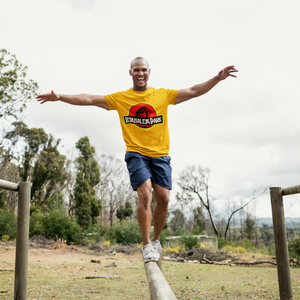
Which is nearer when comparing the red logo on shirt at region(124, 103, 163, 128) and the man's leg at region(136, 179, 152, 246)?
the man's leg at region(136, 179, 152, 246)

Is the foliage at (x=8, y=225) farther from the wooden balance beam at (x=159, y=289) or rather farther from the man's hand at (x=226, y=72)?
the wooden balance beam at (x=159, y=289)

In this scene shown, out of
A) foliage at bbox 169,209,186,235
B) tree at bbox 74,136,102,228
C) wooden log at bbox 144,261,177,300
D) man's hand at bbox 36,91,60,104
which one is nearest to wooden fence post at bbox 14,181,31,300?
man's hand at bbox 36,91,60,104

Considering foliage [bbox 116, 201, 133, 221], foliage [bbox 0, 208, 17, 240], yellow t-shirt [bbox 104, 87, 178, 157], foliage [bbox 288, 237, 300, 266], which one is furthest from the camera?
foliage [bbox 116, 201, 133, 221]

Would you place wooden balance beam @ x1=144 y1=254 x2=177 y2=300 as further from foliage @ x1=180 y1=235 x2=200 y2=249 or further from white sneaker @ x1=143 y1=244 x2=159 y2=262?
foliage @ x1=180 y1=235 x2=200 y2=249

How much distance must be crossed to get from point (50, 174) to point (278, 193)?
23013 millimetres

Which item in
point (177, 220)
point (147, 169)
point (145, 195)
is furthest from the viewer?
point (177, 220)

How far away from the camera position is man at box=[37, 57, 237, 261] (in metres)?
2.71

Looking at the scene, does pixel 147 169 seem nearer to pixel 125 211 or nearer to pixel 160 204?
pixel 160 204

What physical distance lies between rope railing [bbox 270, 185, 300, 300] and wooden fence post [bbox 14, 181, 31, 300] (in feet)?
9.13

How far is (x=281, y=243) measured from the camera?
3.12 m

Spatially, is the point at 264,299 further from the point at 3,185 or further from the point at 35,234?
the point at 35,234

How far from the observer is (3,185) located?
289 centimetres

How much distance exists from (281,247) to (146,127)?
199cm

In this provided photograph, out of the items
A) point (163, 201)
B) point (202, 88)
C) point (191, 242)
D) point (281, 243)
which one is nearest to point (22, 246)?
point (163, 201)
